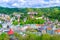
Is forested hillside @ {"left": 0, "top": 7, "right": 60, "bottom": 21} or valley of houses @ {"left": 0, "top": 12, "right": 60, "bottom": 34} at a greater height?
forested hillside @ {"left": 0, "top": 7, "right": 60, "bottom": 21}

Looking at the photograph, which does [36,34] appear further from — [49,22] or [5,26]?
[5,26]

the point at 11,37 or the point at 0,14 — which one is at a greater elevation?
the point at 0,14

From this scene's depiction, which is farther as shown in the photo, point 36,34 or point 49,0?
point 49,0

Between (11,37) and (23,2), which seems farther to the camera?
(23,2)

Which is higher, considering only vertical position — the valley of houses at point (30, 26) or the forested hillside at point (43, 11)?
the forested hillside at point (43, 11)

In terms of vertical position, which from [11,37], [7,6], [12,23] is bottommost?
[11,37]

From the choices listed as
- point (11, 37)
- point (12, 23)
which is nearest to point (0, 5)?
point (12, 23)

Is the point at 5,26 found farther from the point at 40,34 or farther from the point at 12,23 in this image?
the point at 40,34

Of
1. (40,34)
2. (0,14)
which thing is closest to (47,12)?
(40,34)

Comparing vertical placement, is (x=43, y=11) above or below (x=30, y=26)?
above
